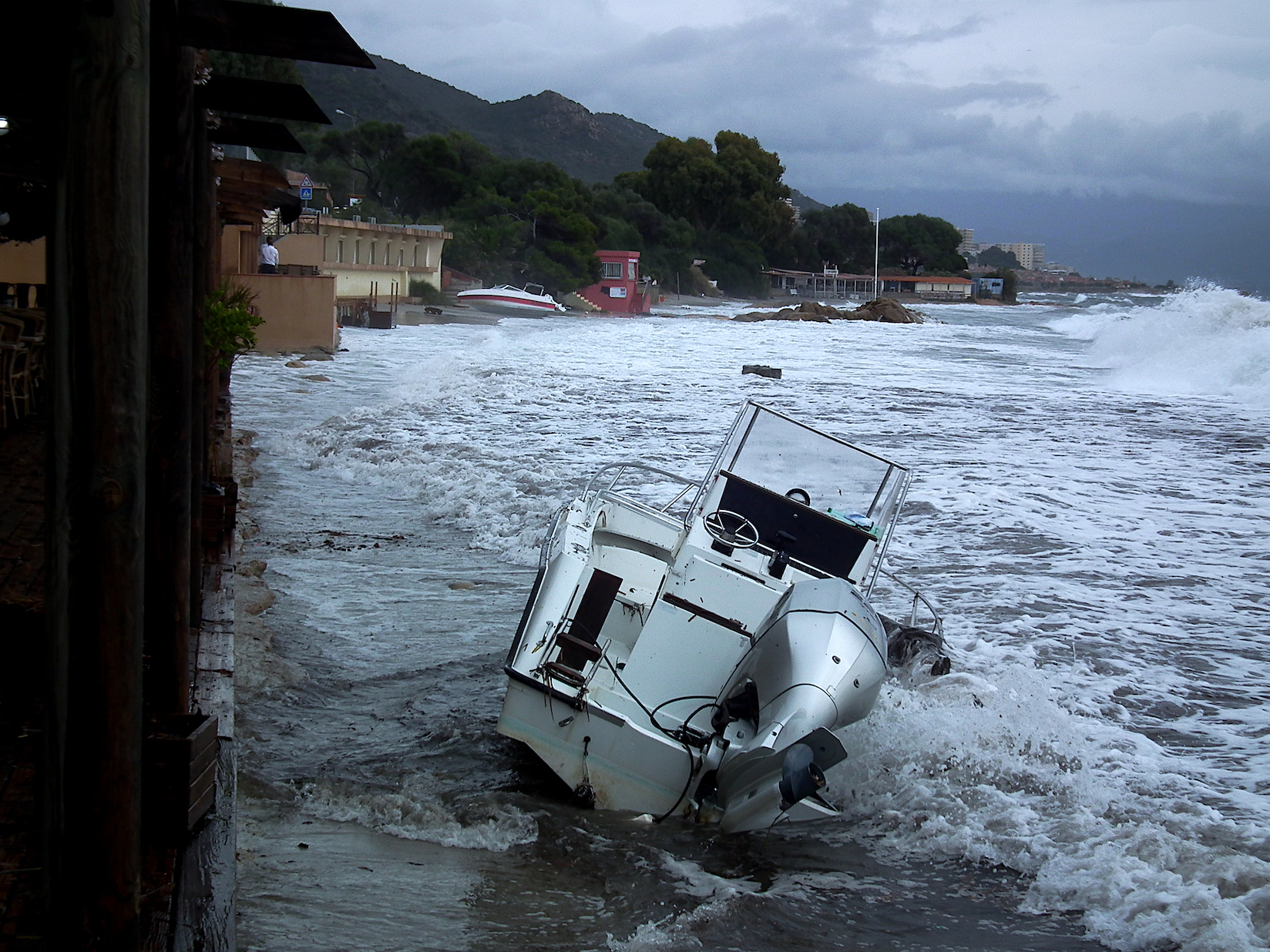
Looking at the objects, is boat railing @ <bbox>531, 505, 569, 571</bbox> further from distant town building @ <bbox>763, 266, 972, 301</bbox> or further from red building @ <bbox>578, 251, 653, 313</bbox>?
distant town building @ <bbox>763, 266, 972, 301</bbox>

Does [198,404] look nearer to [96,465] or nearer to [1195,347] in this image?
[96,465]

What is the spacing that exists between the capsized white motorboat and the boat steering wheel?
15 mm

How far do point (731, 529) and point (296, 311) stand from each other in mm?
22475

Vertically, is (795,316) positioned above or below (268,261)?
below

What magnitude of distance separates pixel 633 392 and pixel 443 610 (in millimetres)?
19256

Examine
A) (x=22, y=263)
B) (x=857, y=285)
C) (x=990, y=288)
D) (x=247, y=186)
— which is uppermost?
(x=990, y=288)

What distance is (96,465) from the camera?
2.58 m

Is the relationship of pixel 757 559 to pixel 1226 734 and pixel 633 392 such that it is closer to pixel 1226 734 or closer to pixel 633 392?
→ pixel 1226 734

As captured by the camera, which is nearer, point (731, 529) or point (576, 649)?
point (576, 649)

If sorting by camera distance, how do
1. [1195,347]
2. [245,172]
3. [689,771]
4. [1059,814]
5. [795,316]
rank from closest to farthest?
1. [689,771]
2. [1059,814]
3. [245,172]
4. [1195,347]
5. [795,316]

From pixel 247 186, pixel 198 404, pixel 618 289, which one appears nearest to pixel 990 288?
pixel 618 289

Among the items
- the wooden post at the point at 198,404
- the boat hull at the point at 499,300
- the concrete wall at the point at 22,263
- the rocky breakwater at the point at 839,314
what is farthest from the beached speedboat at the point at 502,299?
the wooden post at the point at 198,404

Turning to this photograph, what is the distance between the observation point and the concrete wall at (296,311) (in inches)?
1040

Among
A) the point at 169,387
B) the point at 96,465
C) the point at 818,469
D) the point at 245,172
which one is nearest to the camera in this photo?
the point at 96,465
